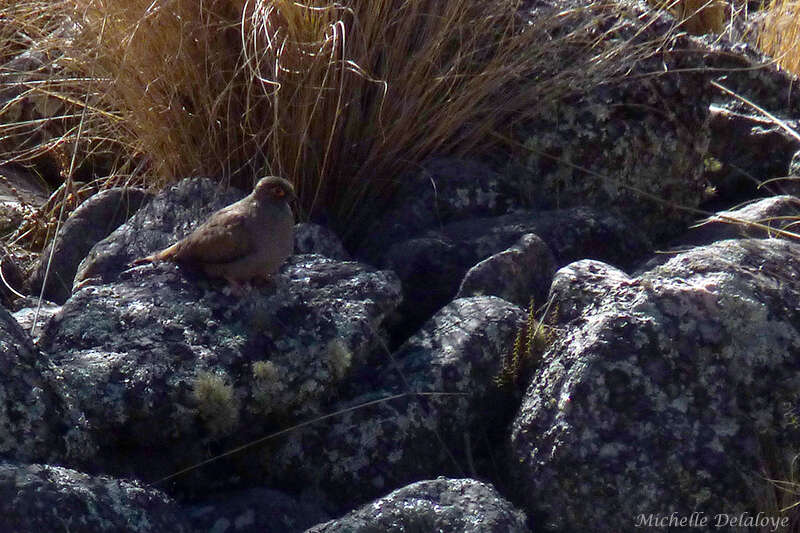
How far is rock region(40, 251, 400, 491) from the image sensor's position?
119 inches

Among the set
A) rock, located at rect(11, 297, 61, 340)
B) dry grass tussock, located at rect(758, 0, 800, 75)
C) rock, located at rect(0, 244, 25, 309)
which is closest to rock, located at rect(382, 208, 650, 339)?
rock, located at rect(11, 297, 61, 340)

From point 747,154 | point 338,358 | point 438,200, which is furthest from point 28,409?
point 747,154

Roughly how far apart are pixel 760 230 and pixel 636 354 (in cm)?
121

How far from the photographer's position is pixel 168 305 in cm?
332

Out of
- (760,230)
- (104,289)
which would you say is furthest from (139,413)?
(760,230)

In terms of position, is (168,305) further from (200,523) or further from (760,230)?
(760,230)

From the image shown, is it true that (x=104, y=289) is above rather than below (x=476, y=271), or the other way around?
above

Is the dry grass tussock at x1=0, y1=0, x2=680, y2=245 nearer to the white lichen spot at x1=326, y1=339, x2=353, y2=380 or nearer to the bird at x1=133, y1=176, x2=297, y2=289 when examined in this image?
the bird at x1=133, y1=176, x2=297, y2=289

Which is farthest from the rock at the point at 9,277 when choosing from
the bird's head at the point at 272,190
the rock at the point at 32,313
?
the bird's head at the point at 272,190

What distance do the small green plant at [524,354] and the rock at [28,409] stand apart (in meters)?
1.24

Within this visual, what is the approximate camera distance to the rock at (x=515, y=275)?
368cm

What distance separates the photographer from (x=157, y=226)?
13.1 ft

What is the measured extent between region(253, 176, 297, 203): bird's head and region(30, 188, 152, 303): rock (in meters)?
0.89

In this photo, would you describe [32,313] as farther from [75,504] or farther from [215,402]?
[75,504]
